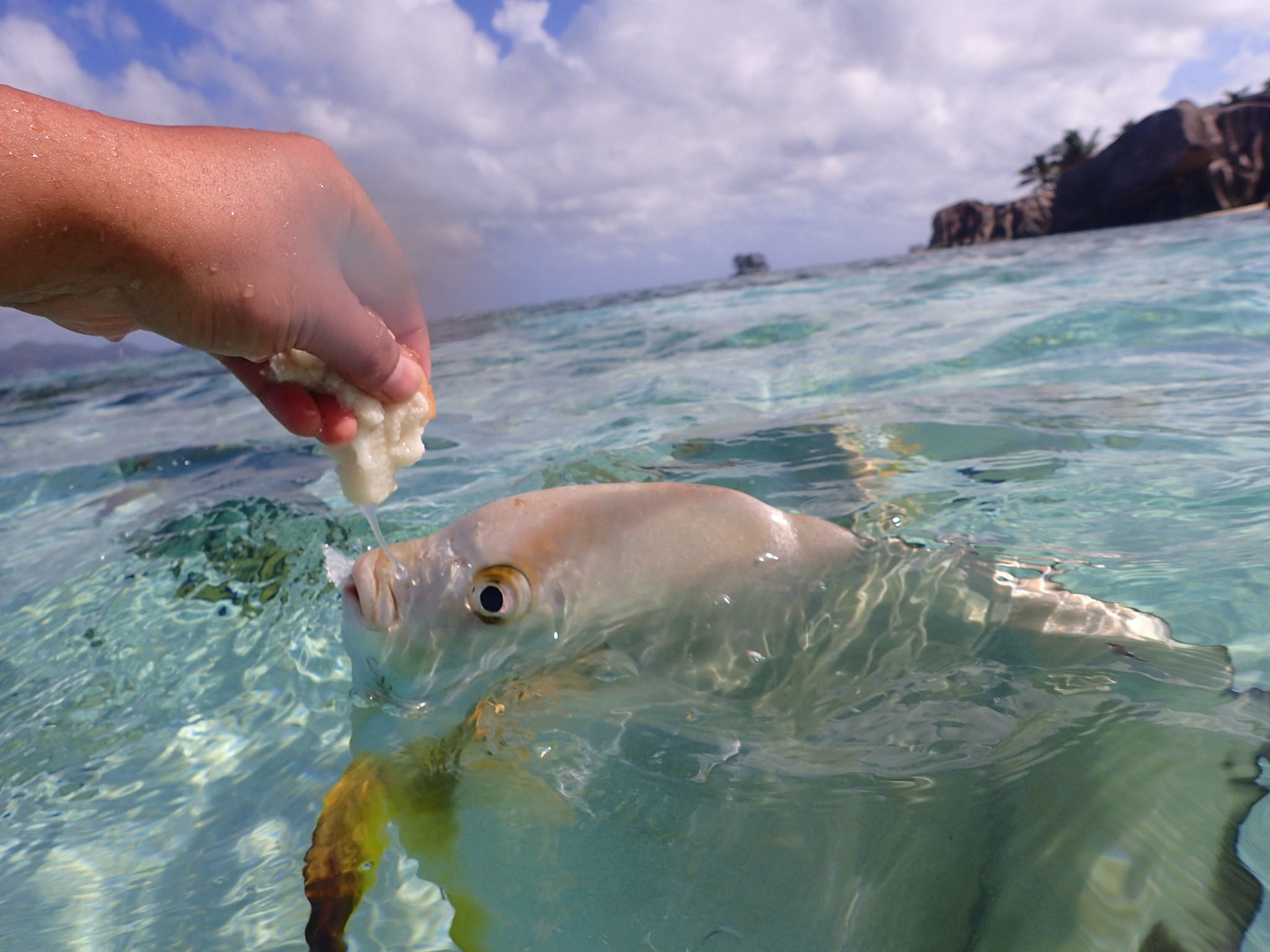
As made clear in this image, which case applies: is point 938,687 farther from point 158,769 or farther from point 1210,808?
point 158,769

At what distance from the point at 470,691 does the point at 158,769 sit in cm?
121

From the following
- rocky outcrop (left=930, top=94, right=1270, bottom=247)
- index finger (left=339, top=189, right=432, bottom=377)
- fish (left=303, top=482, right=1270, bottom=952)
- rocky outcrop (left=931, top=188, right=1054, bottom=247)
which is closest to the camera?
fish (left=303, top=482, right=1270, bottom=952)

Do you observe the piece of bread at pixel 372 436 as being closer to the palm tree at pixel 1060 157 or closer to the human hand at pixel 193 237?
the human hand at pixel 193 237

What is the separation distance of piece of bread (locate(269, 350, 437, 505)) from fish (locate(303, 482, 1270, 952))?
1.13ft

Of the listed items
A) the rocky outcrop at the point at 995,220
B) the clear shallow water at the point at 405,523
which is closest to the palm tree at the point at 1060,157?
the rocky outcrop at the point at 995,220

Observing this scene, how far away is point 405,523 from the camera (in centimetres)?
414

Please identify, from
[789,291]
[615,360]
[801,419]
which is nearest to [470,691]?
[801,419]

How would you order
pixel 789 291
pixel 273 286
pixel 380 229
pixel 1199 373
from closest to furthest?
1. pixel 273 286
2. pixel 380 229
3. pixel 1199 373
4. pixel 789 291

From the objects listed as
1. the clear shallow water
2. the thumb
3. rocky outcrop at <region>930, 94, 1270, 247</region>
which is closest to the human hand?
the thumb

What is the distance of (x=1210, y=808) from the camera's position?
1.45 m

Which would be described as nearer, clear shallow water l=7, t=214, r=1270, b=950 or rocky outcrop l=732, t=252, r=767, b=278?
clear shallow water l=7, t=214, r=1270, b=950

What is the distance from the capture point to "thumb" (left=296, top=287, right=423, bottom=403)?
148 centimetres

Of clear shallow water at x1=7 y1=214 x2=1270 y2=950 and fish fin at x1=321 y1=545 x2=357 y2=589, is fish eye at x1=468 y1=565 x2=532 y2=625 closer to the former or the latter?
fish fin at x1=321 y1=545 x2=357 y2=589

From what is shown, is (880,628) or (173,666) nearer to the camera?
(880,628)
